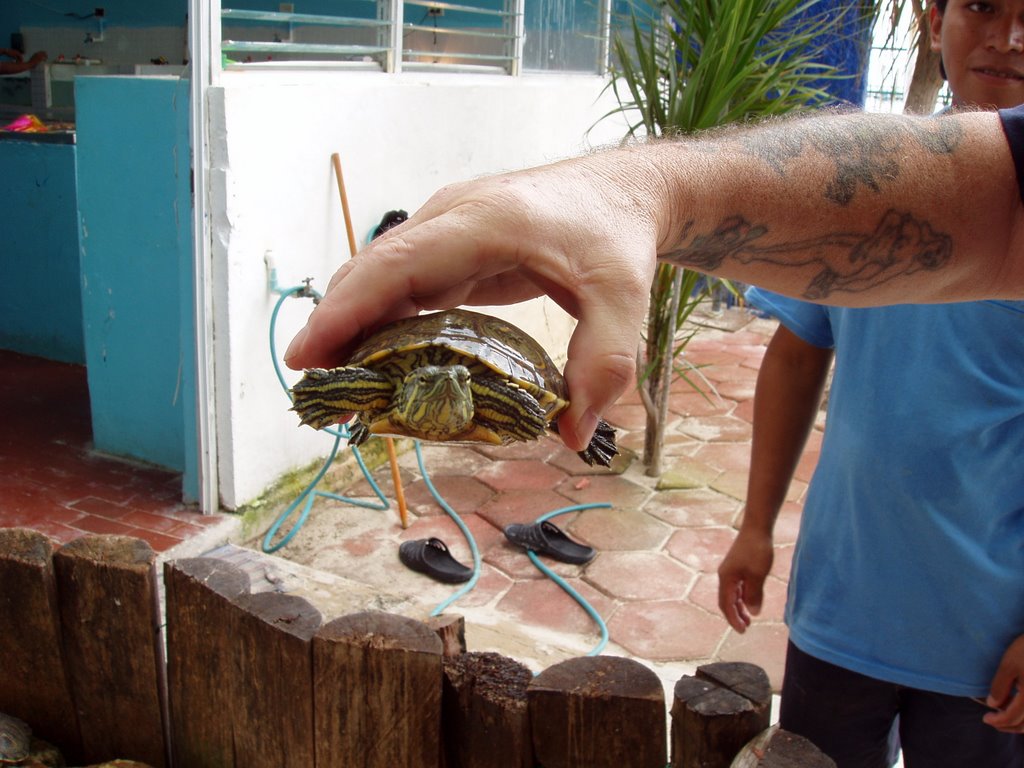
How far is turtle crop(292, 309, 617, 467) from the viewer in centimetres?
144

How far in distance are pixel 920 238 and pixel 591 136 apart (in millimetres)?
5076

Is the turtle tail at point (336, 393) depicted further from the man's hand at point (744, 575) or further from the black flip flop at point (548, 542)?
the black flip flop at point (548, 542)

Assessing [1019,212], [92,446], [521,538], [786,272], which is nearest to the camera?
[1019,212]

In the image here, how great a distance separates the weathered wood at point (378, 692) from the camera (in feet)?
4.65

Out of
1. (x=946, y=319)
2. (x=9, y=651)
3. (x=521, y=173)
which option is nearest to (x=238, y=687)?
(x=9, y=651)

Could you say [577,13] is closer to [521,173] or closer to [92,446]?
[92,446]

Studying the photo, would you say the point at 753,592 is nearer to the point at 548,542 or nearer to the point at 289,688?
the point at 289,688

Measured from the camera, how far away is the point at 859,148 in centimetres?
112

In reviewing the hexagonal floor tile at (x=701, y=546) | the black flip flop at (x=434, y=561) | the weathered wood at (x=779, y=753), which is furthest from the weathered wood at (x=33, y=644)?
the hexagonal floor tile at (x=701, y=546)

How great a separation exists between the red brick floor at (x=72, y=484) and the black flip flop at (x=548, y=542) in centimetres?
114

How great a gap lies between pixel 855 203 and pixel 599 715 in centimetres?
82

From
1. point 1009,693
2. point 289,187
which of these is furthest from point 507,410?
point 289,187

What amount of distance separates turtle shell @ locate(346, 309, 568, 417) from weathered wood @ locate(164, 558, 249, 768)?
0.45m

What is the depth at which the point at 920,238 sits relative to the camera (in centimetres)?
112
